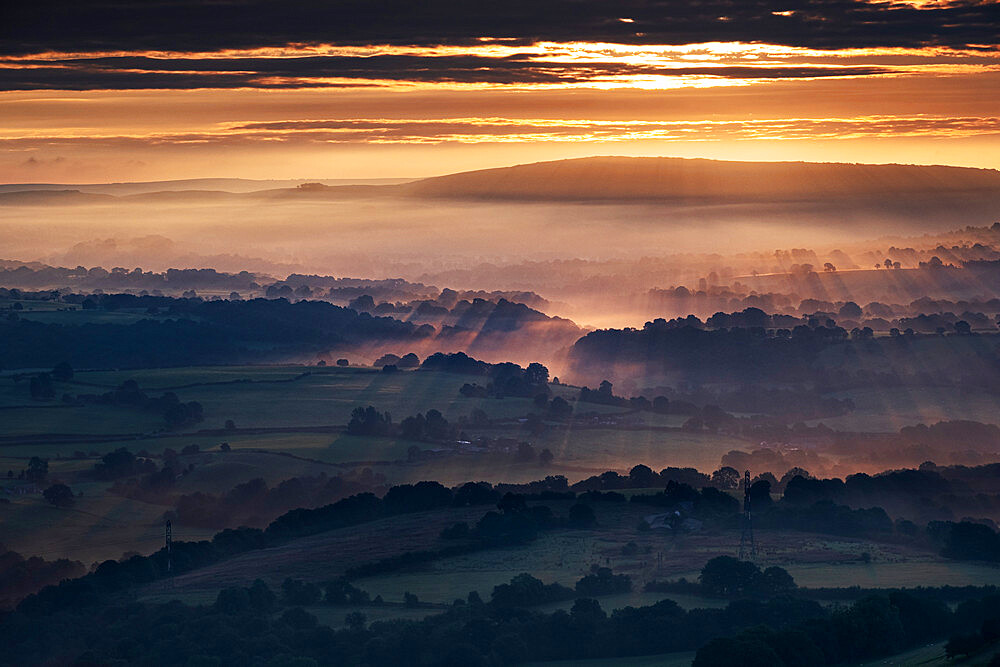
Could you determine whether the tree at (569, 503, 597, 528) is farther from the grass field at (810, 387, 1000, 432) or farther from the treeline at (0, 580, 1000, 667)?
the grass field at (810, 387, 1000, 432)

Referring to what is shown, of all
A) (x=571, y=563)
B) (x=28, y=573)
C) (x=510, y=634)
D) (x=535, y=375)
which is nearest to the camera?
(x=510, y=634)

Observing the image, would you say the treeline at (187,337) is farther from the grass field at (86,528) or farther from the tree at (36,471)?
the grass field at (86,528)

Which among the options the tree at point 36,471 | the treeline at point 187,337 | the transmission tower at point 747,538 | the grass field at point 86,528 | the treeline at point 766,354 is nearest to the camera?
the transmission tower at point 747,538

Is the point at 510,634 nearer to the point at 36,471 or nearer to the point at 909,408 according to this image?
the point at 36,471

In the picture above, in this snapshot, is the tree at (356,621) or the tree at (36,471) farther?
the tree at (36,471)

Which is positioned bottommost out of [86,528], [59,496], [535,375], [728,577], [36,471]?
[728,577]

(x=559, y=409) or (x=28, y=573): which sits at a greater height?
(x=559, y=409)

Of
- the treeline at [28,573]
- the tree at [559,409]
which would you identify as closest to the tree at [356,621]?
the treeline at [28,573]

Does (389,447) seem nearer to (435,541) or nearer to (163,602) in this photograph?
(435,541)

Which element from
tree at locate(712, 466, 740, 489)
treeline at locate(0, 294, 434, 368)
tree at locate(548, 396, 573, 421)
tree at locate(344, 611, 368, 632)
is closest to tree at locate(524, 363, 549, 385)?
tree at locate(548, 396, 573, 421)

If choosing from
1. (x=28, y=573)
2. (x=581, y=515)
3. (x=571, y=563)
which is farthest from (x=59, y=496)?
(x=571, y=563)

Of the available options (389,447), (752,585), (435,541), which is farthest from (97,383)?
(752,585)
